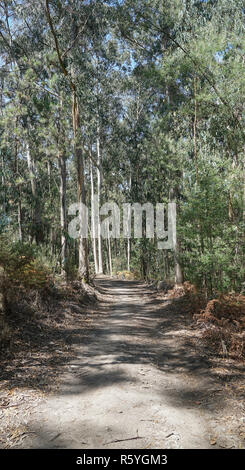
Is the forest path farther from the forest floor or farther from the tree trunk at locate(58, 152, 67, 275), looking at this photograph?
the tree trunk at locate(58, 152, 67, 275)

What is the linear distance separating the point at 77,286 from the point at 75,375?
616 cm

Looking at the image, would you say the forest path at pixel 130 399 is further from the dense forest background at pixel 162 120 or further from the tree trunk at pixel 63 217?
the tree trunk at pixel 63 217

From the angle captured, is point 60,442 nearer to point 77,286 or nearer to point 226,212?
point 226,212

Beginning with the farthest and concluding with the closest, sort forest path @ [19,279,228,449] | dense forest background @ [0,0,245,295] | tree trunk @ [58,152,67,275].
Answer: tree trunk @ [58,152,67,275], dense forest background @ [0,0,245,295], forest path @ [19,279,228,449]

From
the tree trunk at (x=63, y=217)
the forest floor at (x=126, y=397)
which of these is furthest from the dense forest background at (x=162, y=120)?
the forest floor at (x=126, y=397)

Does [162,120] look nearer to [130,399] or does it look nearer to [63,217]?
[63,217]

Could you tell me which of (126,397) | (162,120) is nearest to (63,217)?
(162,120)

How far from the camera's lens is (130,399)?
11.4 ft

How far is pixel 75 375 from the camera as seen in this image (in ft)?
14.2

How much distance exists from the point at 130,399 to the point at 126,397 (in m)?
0.07

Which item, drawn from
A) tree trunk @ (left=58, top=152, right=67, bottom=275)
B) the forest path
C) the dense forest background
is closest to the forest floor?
the forest path

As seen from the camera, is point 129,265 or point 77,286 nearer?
point 77,286

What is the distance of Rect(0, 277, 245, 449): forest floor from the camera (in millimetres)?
2750

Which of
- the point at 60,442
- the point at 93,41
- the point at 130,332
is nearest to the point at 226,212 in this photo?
the point at 130,332
